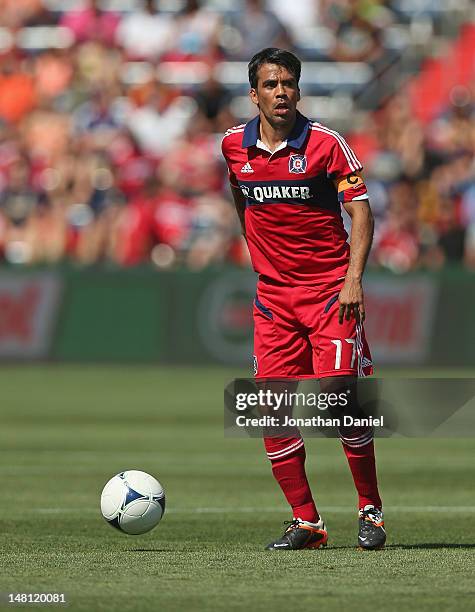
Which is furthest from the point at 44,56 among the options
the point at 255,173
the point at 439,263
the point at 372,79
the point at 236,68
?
the point at 255,173

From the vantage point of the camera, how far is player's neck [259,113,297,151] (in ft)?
26.4

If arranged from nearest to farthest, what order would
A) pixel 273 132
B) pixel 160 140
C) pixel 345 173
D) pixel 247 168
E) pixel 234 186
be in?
pixel 345 173 < pixel 273 132 < pixel 247 168 < pixel 234 186 < pixel 160 140

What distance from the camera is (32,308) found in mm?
22359

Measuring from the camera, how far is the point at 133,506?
319 inches

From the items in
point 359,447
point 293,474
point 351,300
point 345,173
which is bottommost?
point 293,474

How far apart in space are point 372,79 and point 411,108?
833 mm

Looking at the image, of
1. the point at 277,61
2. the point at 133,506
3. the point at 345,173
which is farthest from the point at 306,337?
the point at 277,61

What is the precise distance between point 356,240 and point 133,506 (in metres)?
1.80

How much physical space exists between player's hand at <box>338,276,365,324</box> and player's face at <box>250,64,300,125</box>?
2.99 ft

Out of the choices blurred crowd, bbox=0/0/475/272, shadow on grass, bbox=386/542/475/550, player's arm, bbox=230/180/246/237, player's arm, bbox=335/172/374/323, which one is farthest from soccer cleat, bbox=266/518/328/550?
blurred crowd, bbox=0/0/475/272

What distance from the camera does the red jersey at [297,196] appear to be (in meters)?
8.01

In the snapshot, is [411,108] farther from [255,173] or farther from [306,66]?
[255,173]

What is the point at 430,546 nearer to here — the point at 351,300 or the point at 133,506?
the point at 351,300


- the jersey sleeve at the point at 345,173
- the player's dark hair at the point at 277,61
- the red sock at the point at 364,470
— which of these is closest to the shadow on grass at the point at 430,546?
the red sock at the point at 364,470
